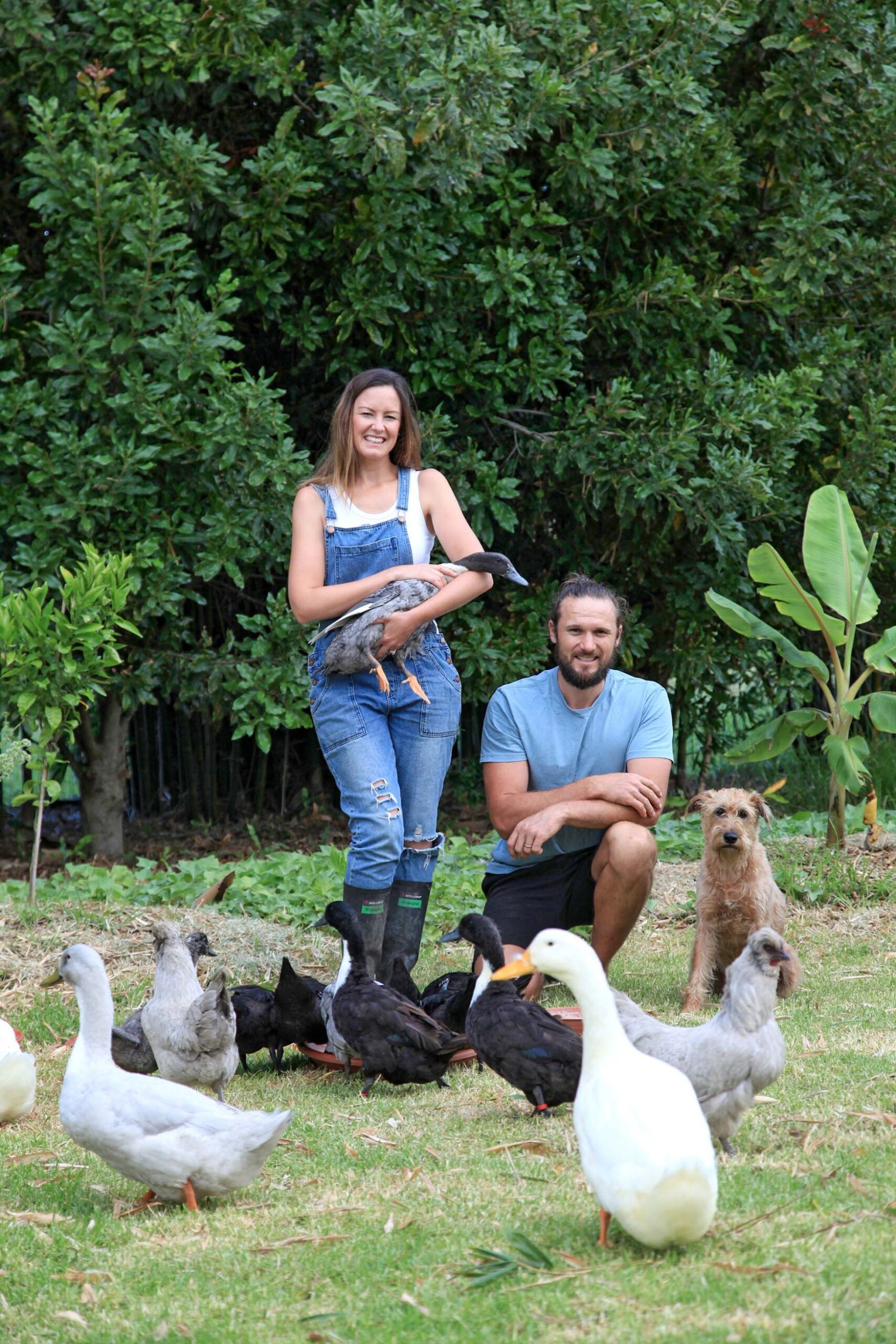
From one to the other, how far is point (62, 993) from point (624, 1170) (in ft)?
13.1

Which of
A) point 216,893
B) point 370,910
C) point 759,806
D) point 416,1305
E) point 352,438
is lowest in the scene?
point 416,1305

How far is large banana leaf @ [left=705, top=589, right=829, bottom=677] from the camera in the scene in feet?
27.2

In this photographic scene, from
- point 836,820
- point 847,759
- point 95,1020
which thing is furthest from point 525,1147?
point 836,820

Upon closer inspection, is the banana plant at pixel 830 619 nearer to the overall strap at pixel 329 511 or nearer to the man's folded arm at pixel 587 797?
the man's folded arm at pixel 587 797

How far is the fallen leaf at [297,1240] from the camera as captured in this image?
3.38 metres

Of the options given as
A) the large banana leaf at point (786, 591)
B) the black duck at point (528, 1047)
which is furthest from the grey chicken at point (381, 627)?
the large banana leaf at point (786, 591)

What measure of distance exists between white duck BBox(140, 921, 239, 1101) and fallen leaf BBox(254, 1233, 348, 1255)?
1102 millimetres

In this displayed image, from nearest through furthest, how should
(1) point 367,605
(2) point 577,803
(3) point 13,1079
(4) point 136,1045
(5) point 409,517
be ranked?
(3) point 13,1079 < (4) point 136,1045 < (1) point 367,605 < (2) point 577,803 < (5) point 409,517

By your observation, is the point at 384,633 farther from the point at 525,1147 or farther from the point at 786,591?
the point at 786,591

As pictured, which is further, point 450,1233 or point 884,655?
point 884,655

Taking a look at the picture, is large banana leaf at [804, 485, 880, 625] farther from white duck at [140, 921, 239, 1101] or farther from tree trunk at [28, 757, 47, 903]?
white duck at [140, 921, 239, 1101]

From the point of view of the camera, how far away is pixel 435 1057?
476 centimetres

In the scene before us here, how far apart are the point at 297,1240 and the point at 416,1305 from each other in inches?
21.8

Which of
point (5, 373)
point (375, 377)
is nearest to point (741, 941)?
point (375, 377)
